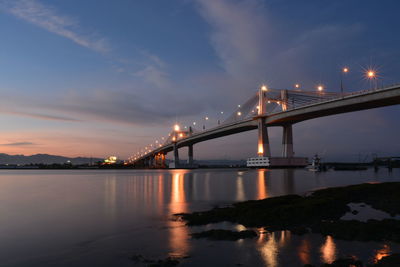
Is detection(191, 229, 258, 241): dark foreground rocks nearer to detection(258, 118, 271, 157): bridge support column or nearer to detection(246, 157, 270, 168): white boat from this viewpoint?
detection(258, 118, 271, 157): bridge support column

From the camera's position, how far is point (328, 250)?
26.6ft

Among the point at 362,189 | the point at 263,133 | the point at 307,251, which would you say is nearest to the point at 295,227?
the point at 307,251

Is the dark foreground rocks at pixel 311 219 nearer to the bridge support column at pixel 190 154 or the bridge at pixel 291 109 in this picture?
the bridge at pixel 291 109

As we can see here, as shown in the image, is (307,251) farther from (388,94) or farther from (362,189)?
(388,94)

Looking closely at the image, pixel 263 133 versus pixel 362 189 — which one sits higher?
pixel 263 133

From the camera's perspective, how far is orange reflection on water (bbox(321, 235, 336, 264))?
750cm

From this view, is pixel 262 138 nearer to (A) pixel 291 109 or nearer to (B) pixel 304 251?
(A) pixel 291 109

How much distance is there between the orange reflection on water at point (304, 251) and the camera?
24.7ft

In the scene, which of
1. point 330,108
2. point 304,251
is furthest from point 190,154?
point 304,251

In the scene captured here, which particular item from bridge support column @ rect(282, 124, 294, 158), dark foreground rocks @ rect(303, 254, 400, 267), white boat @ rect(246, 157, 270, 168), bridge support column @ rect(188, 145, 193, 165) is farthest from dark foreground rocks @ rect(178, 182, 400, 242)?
bridge support column @ rect(188, 145, 193, 165)

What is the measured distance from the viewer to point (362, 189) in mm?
19969

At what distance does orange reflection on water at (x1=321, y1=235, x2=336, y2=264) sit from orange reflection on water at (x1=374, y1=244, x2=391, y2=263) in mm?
904

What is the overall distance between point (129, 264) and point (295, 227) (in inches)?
219

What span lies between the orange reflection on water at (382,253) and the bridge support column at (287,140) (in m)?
62.0
